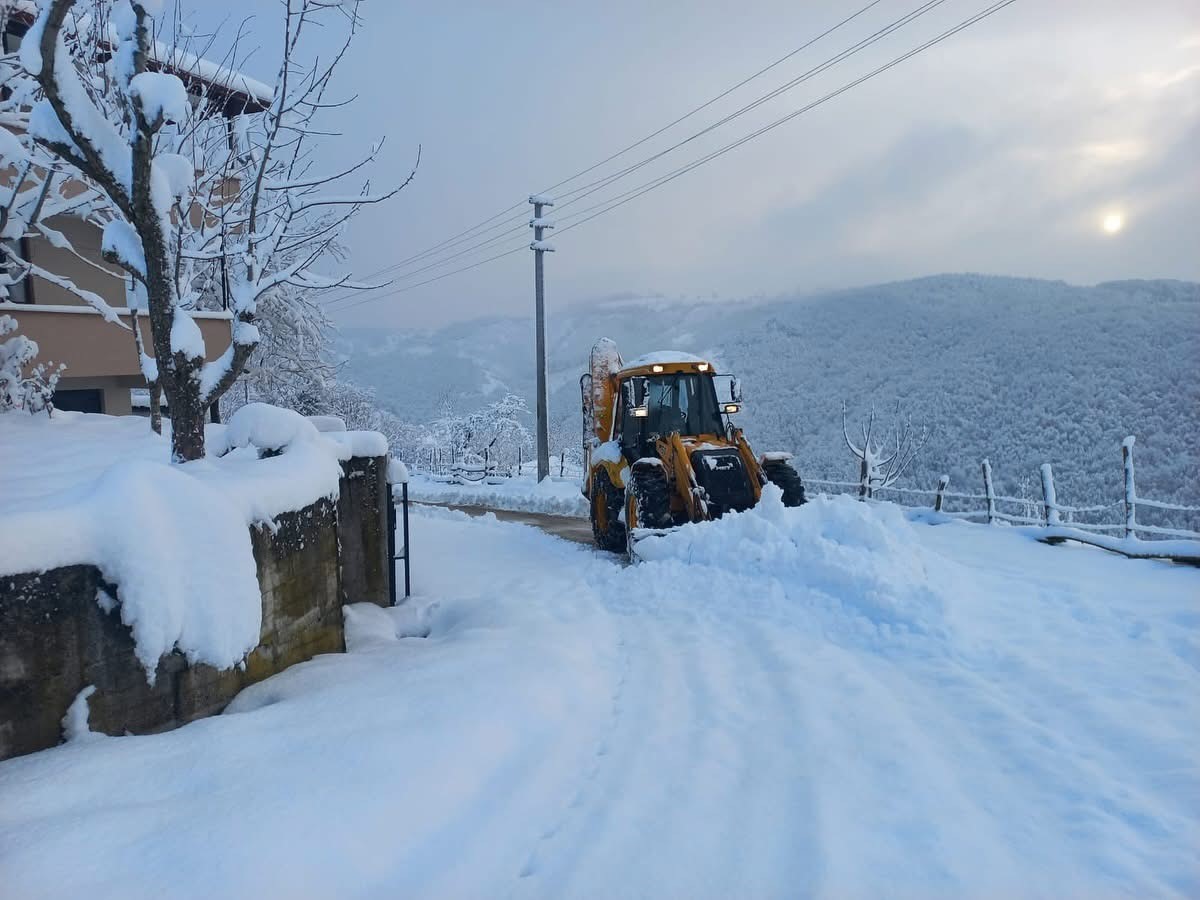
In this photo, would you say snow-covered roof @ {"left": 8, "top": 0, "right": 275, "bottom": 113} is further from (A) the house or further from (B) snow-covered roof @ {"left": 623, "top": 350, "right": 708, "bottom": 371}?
(B) snow-covered roof @ {"left": 623, "top": 350, "right": 708, "bottom": 371}

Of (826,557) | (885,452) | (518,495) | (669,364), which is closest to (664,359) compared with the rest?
(669,364)

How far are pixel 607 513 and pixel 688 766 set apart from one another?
26.1 ft

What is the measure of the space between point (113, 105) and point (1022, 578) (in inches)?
468

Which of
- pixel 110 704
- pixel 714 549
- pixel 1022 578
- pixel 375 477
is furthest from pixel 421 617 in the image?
pixel 1022 578

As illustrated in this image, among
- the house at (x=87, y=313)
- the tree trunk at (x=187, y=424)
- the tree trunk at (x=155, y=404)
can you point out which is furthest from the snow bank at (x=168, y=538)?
the house at (x=87, y=313)

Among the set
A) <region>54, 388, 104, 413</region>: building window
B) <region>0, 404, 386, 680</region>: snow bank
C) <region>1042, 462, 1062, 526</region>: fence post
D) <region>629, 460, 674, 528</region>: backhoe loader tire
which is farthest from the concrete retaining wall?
<region>54, 388, 104, 413</region>: building window

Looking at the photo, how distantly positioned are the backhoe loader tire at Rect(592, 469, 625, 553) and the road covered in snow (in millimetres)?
4594

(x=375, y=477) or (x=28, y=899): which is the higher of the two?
(x=375, y=477)

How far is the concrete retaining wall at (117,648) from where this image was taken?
353 cm

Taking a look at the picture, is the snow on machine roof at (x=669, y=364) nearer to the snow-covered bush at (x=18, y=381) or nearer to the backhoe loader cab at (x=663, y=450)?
the backhoe loader cab at (x=663, y=450)

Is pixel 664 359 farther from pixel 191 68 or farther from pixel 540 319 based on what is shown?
pixel 540 319

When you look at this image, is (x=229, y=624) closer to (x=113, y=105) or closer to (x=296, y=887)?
(x=296, y=887)

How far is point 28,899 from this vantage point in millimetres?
2576

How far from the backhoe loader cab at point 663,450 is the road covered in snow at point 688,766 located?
9.50 ft
